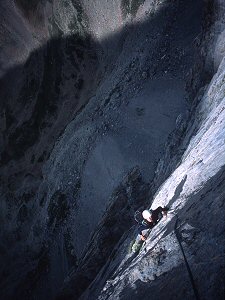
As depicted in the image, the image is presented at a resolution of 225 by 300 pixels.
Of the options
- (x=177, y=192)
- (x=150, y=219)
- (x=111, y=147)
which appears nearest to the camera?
(x=150, y=219)

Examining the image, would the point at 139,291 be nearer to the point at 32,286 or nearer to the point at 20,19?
the point at 32,286

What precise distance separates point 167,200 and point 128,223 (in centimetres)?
583

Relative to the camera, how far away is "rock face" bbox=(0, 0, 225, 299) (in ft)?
26.4

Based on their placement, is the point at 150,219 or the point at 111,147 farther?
the point at 111,147

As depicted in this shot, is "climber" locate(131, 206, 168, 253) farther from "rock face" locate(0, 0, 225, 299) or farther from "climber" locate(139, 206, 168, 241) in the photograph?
"rock face" locate(0, 0, 225, 299)

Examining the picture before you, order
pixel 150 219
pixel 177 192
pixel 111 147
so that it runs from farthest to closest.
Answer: pixel 111 147, pixel 177 192, pixel 150 219

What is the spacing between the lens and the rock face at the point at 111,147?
8.05 m

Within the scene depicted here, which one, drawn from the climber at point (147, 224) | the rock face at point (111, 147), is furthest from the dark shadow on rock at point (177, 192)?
the climber at point (147, 224)

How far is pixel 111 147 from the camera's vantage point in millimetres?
21641

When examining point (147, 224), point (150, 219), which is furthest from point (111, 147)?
point (150, 219)

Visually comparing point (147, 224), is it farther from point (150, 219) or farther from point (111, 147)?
point (111, 147)

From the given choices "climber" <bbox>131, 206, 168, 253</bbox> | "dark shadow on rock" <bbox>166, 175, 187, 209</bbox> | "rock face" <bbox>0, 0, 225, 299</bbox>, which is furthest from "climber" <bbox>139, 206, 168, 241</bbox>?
"rock face" <bbox>0, 0, 225, 299</bbox>

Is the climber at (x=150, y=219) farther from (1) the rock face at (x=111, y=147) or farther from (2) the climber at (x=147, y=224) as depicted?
(1) the rock face at (x=111, y=147)

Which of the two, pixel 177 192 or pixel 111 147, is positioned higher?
pixel 111 147
